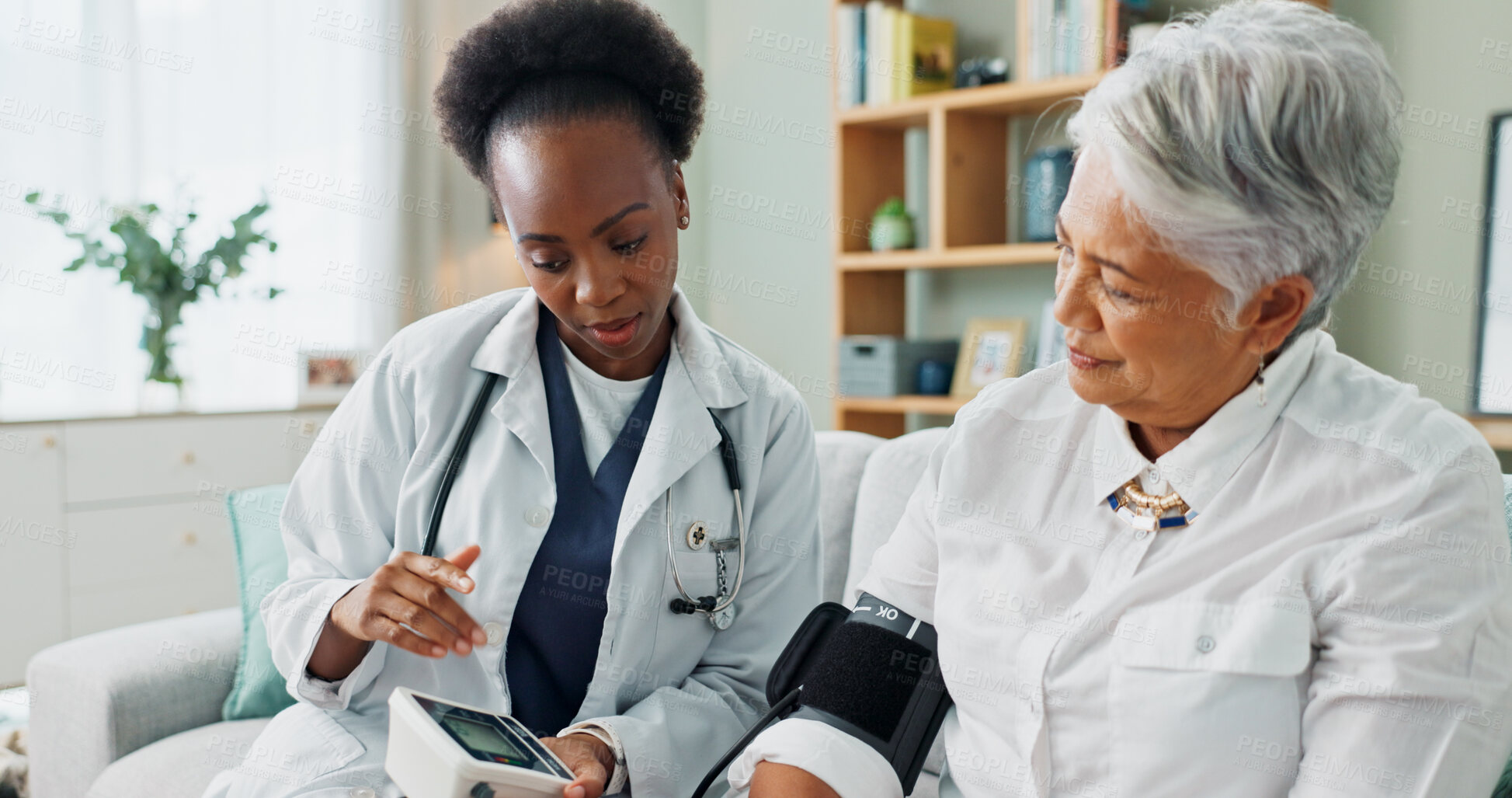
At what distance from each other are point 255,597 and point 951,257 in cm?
207

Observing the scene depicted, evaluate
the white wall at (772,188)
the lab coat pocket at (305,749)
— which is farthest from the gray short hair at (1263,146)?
the white wall at (772,188)

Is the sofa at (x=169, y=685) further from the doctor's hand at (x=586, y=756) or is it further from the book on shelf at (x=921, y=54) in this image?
the book on shelf at (x=921, y=54)

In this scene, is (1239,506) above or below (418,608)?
above

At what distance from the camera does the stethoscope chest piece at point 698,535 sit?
1362mm

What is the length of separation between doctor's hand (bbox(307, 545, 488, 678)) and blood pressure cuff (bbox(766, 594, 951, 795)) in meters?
0.36

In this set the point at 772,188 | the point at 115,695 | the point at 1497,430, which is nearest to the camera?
the point at 115,695

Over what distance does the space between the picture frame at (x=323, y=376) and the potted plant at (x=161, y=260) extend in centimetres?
24

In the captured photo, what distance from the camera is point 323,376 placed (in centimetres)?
367

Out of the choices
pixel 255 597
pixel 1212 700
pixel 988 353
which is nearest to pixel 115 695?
pixel 255 597

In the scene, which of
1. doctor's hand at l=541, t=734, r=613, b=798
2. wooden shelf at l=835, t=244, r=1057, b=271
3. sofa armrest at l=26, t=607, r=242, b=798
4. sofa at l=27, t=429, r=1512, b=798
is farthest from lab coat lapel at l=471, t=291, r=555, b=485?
wooden shelf at l=835, t=244, r=1057, b=271

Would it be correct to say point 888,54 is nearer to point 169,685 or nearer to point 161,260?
point 161,260

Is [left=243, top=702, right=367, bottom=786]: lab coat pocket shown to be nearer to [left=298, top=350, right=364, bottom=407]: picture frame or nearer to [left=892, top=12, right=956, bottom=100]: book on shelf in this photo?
[left=298, top=350, right=364, bottom=407]: picture frame

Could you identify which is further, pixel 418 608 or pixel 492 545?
pixel 492 545

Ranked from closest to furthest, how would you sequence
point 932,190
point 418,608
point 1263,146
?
point 1263,146 < point 418,608 < point 932,190
